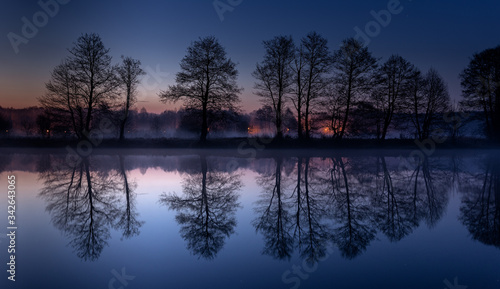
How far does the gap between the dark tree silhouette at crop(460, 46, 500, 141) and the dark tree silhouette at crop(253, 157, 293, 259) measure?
36.0 meters

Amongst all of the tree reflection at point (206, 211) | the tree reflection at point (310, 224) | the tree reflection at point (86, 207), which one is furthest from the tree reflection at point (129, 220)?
the tree reflection at point (310, 224)

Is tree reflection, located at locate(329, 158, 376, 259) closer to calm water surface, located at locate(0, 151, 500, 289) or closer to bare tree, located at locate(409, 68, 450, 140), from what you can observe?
calm water surface, located at locate(0, 151, 500, 289)

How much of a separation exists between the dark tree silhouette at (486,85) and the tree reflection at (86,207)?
1566 inches

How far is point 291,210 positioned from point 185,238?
286cm

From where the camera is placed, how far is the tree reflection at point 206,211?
5.37 metres

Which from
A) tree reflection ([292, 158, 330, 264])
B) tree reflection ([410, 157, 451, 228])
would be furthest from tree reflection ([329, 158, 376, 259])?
tree reflection ([410, 157, 451, 228])

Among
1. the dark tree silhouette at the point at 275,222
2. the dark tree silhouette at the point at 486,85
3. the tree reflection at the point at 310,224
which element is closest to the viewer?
the tree reflection at the point at 310,224

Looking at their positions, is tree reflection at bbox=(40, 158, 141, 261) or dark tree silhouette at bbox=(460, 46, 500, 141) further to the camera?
dark tree silhouette at bbox=(460, 46, 500, 141)

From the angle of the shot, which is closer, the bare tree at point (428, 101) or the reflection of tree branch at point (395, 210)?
the reflection of tree branch at point (395, 210)

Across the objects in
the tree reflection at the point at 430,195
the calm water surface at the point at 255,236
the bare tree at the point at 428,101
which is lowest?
the calm water surface at the point at 255,236

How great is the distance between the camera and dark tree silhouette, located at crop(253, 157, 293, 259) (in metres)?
5.06

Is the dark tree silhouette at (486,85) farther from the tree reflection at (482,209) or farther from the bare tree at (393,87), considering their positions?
the tree reflection at (482,209)

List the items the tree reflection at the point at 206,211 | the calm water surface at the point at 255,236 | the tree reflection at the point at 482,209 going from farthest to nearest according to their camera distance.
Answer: the tree reflection at the point at 482,209
the tree reflection at the point at 206,211
the calm water surface at the point at 255,236

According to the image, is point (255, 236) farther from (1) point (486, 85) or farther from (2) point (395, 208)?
(1) point (486, 85)
